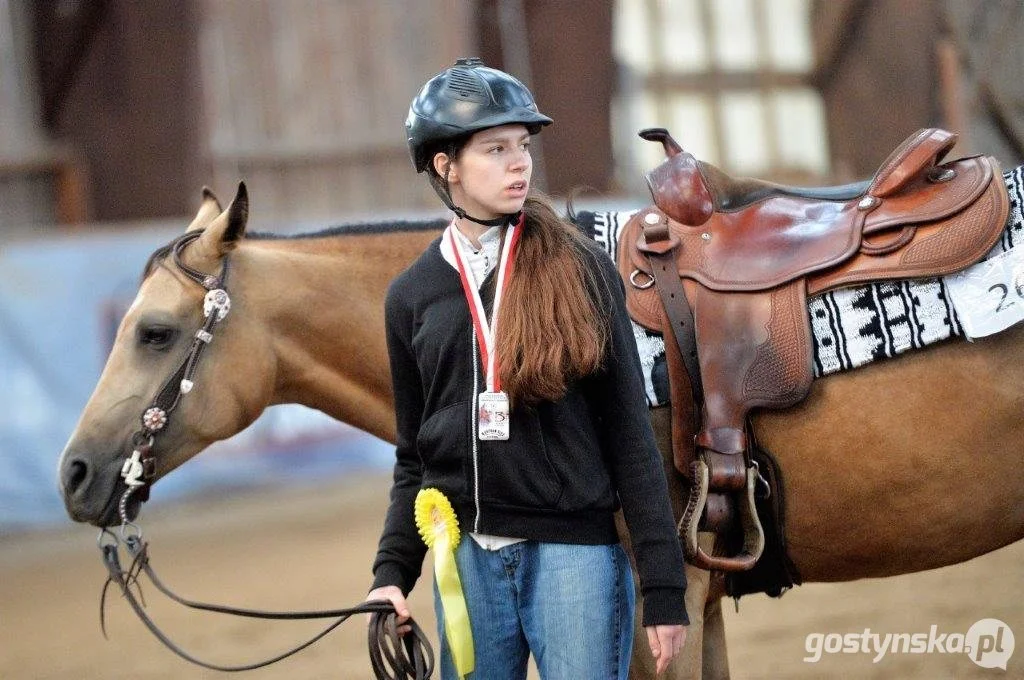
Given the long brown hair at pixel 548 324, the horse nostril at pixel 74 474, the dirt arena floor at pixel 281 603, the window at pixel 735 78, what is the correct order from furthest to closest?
the window at pixel 735 78 < the dirt arena floor at pixel 281 603 < the horse nostril at pixel 74 474 < the long brown hair at pixel 548 324

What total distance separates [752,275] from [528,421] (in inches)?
34.0

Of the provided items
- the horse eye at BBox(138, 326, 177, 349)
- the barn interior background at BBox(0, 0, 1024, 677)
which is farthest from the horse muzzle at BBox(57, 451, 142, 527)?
the barn interior background at BBox(0, 0, 1024, 677)

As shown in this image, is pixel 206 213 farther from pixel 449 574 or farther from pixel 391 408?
pixel 449 574

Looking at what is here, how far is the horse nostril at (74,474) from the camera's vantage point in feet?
8.53

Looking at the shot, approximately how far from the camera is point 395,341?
200cm

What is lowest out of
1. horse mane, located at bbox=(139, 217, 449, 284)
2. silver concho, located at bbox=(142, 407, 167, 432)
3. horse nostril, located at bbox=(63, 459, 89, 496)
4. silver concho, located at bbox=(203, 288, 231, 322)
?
horse nostril, located at bbox=(63, 459, 89, 496)

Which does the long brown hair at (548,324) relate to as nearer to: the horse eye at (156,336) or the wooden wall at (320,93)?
the horse eye at (156,336)

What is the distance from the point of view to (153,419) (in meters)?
2.62

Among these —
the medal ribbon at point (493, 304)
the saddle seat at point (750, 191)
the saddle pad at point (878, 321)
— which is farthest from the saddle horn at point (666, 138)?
the medal ribbon at point (493, 304)

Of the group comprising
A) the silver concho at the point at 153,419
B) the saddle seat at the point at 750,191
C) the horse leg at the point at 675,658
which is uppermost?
the saddle seat at the point at 750,191

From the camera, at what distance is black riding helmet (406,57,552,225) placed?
6.12ft

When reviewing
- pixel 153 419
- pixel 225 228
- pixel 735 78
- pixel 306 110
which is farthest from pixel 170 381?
pixel 735 78

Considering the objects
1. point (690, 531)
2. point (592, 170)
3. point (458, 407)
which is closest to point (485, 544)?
point (458, 407)

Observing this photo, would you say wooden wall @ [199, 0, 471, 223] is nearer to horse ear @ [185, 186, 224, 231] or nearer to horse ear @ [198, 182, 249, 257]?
horse ear @ [185, 186, 224, 231]
